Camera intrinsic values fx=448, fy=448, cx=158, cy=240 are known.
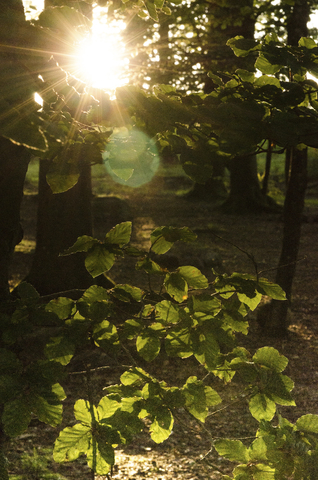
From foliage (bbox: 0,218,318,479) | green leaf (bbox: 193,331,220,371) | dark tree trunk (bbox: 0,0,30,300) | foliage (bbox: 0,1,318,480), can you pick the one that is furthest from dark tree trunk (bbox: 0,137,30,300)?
green leaf (bbox: 193,331,220,371)

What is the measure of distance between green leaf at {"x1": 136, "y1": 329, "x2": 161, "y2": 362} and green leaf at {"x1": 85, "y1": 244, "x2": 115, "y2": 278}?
292 millimetres

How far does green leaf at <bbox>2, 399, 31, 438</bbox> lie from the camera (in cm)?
146

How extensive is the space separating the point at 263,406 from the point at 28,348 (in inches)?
190

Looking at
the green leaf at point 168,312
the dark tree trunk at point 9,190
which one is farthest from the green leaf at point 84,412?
the dark tree trunk at point 9,190

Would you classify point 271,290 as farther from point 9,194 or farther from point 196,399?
point 9,194

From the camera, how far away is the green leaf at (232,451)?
61.7 inches

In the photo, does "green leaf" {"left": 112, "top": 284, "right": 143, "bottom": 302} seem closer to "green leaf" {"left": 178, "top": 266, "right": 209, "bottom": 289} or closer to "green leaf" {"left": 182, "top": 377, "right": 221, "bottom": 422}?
"green leaf" {"left": 178, "top": 266, "right": 209, "bottom": 289}

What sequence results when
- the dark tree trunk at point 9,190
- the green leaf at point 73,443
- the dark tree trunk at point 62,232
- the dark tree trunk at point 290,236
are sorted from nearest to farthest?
the green leaf at point 73,443 < the dark tree trunk at point 9,190 < the dark tree trunk at point 290,236 < the dark tree trunk at point 62,232

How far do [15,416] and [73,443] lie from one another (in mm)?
243

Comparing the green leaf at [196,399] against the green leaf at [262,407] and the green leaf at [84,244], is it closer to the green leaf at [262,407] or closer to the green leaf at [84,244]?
the green leaf at [262,407]

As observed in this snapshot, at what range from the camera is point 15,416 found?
1464 mm

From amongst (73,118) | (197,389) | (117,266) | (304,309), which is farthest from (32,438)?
(117,266)

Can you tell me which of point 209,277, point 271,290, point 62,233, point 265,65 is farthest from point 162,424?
point 209,277

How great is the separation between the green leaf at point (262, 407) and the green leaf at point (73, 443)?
23.6 inches
